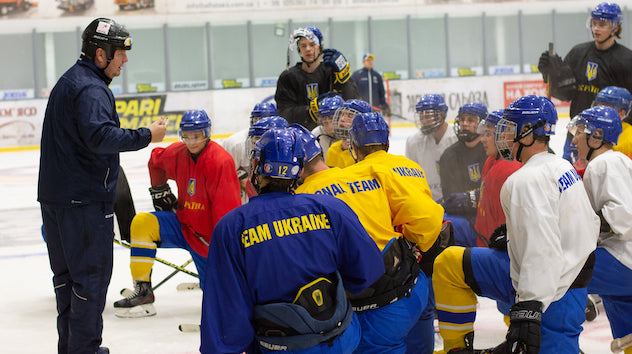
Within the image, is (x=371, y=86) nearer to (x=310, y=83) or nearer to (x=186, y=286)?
(x=310, y=83)

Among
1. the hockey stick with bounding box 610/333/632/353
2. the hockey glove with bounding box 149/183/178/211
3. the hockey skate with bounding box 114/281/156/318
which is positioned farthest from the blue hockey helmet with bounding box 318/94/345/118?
the hockey stick with bounding box 610/333/632/353

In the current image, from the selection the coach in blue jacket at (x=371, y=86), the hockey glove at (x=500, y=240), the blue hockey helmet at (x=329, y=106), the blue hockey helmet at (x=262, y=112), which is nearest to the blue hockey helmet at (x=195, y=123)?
the blue hockey helmet at (x=262, y=112)

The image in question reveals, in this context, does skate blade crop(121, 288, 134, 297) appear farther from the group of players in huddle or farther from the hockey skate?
the group of players in huddle

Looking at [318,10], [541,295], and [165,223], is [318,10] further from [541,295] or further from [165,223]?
[541,295]

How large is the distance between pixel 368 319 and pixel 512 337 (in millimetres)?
563

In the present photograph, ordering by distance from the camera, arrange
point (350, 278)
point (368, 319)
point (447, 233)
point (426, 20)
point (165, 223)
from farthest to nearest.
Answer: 1. point (426, 20)
2. point (165, 223)
3. point (447, 233)
4. point (368, 319)
5. point (350, 278)

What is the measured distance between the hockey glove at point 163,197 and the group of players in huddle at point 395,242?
286mm

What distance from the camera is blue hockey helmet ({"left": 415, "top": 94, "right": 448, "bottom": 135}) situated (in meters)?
5.87

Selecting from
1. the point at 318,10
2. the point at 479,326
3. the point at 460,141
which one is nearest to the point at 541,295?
the point at 479,326

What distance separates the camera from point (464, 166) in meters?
5.61

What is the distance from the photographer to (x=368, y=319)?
306 cm

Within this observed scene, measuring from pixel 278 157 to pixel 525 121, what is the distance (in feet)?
3.59

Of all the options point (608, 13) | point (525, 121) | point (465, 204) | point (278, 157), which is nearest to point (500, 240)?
point (525, 121)

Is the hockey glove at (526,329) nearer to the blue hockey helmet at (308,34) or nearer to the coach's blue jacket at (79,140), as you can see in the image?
the coach's blue jacket at (79,140)
